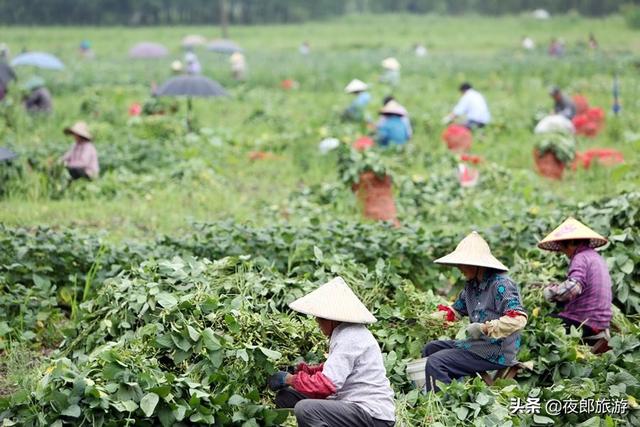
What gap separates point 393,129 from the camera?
1382cm

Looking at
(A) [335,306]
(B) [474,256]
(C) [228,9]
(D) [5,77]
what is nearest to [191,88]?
(D) [5,77]

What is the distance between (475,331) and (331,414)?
123 cm

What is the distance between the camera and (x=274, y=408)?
18.1 feet

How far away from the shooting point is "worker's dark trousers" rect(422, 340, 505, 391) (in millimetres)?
5762

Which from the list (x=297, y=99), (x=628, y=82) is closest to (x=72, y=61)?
(x=297, y=99)

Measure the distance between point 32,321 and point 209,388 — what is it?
96.6 inches

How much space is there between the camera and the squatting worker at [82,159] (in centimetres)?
1172

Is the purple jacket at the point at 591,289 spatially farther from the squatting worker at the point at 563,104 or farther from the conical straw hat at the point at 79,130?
the squatting worker at the point at 563,104

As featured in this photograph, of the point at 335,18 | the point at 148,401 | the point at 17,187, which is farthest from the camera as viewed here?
the point at 335,18

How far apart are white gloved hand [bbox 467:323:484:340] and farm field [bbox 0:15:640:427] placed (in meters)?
0.30

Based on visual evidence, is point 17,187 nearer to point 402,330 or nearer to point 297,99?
point 402,330

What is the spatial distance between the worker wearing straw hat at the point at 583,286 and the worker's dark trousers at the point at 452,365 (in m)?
1.03

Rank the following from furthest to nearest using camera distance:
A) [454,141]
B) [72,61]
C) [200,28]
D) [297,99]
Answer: [200,28] < [72,61] < [297,99] < [454,141]

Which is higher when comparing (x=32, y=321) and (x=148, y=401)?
(x=148, y=401)
